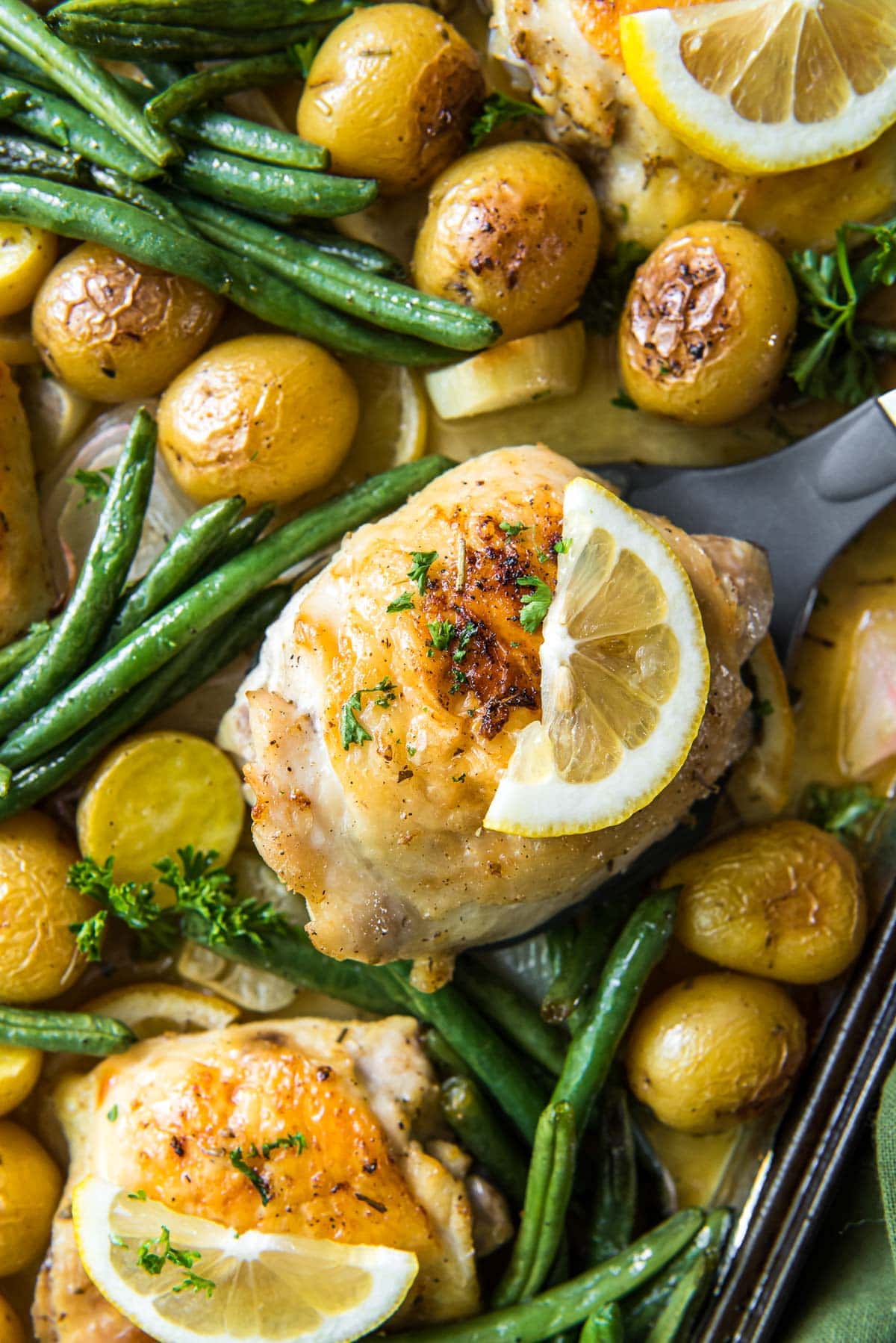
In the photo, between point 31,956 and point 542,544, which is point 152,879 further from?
point 542,544

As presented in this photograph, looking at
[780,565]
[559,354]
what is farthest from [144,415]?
[780,565]

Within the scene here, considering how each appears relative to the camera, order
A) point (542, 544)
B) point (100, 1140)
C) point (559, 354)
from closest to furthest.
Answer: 1. point (542, 544)
2. point (100, 1140)
3. point (559, 354)

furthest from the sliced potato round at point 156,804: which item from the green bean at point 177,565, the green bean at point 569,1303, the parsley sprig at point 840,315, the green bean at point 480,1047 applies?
the parsley sprig at point 840,315

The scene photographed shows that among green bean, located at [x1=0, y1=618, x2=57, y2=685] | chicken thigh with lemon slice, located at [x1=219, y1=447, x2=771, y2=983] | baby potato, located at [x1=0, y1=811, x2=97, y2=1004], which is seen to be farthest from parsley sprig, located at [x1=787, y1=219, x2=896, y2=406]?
baby potato, located at [x1=0, y1=811, x2=97, y2=1004]

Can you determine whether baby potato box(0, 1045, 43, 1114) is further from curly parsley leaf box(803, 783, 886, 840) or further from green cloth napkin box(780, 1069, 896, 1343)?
curly parsley leaf box(803, 783, 886, 840)

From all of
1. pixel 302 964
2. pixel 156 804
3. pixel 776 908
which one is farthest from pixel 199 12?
pixel 776 908

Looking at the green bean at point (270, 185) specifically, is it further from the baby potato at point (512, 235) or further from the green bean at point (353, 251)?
the baby potato at point (512, 235)
